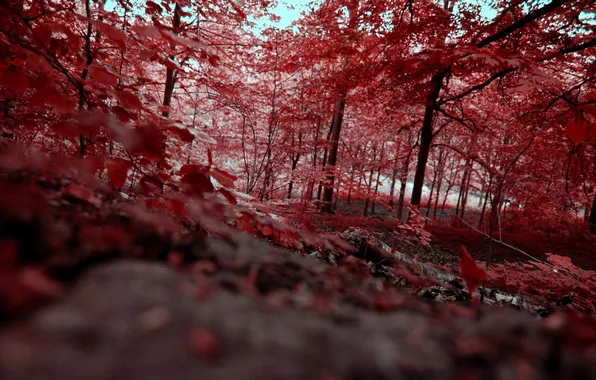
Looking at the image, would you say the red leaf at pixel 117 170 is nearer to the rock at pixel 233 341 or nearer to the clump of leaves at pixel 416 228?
the rock at pixel 233 341

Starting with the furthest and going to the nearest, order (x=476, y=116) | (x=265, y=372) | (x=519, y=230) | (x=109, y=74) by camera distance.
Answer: (x=519, y=230) → (x=476, y=116) → (x=109, y=74) → (x=265, y=372)

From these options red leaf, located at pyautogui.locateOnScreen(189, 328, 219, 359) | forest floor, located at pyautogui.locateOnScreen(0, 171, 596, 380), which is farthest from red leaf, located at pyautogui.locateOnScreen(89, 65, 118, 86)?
red leaf, located at pyautogui.locateOnScreen(189, 328, 219, 359)

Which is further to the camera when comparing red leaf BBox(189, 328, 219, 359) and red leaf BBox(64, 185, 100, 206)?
red leaf BBox(64, 185, 100, 206)

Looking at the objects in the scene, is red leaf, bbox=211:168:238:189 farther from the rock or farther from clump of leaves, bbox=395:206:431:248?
clump of leaves, bbox=395:206:431:248

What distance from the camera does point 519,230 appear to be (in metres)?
7.88

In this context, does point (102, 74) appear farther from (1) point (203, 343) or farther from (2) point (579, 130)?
(2) point (579, 130)

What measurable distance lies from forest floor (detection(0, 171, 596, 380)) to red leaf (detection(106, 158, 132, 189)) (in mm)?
543

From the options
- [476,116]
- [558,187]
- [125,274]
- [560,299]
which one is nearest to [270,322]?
[125,274]

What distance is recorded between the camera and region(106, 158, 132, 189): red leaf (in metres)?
1.13

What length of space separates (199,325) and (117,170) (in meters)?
1.00

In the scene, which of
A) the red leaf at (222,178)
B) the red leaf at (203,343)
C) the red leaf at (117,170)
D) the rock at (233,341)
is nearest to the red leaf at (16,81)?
the red leaf at (117,170)

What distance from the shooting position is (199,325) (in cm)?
38

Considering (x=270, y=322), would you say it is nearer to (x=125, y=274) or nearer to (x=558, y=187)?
(x=125, y=274)

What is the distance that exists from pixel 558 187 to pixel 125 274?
37.4ft
